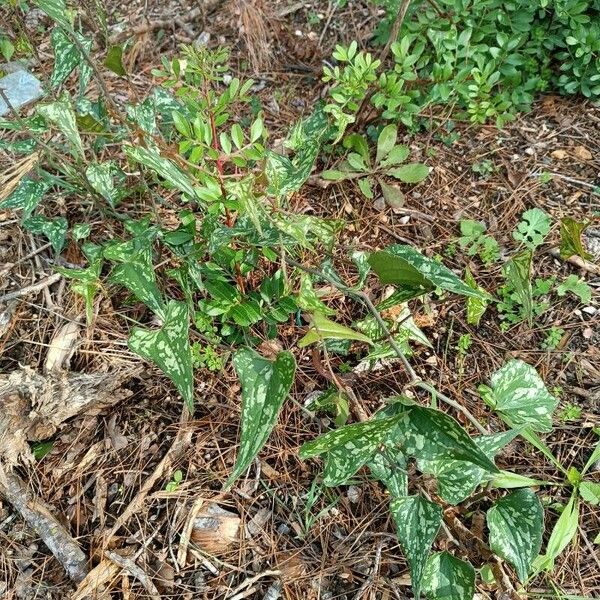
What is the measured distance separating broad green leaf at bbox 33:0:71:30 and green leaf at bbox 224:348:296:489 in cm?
92

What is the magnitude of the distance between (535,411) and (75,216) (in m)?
1.65

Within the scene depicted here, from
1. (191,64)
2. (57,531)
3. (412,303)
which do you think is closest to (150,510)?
(57,531)

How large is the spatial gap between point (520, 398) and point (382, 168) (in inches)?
40.3

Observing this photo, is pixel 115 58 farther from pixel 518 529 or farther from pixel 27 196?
pixel 518 529

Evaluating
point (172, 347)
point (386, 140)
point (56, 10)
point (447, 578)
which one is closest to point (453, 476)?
point (447, 578)

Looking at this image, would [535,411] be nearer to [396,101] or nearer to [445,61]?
[396,101]

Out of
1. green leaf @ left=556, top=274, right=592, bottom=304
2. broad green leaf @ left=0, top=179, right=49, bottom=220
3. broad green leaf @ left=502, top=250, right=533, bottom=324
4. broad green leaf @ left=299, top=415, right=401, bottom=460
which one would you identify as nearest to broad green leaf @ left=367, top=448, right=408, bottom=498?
broad green leaf @ left=299, top=415, right=401, bottom=460

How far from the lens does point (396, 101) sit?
7.38 ft

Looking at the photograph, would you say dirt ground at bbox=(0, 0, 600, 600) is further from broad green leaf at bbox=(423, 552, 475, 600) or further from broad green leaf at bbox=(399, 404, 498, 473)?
broad green leaf at bbox=(399, 404, 498, 473)

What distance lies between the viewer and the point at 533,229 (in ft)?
6.95

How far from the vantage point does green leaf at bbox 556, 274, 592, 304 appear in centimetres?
201

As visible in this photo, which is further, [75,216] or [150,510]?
[75,216]

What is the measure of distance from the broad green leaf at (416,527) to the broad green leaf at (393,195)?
1.15 m

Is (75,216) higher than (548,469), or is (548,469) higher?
(75,216)
